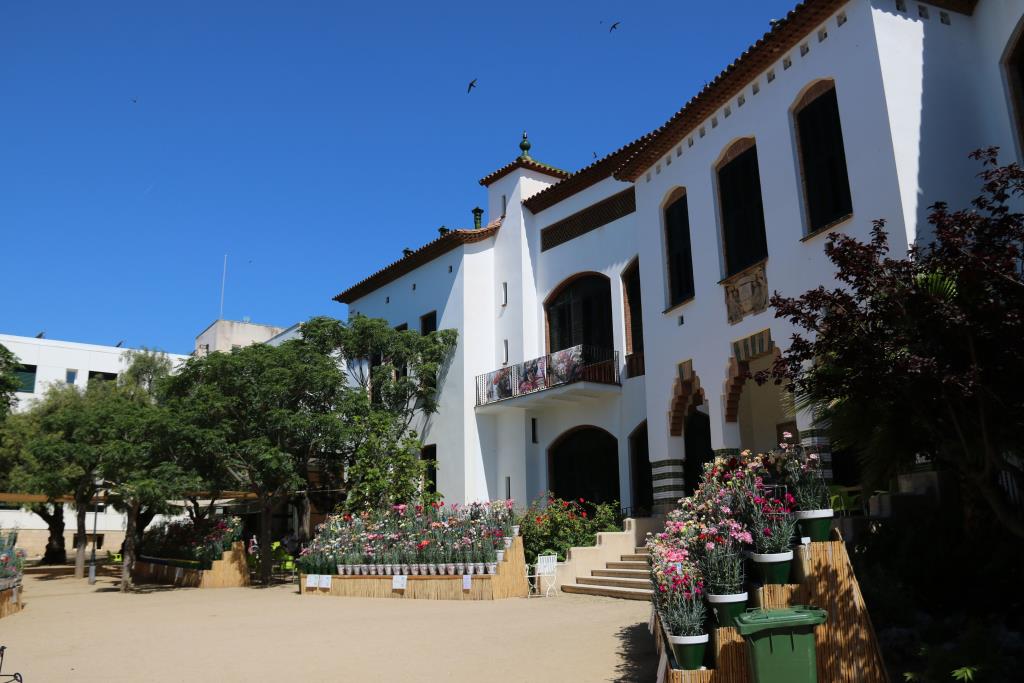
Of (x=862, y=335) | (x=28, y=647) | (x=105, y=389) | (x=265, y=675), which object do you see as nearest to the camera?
(x=862, y=335)

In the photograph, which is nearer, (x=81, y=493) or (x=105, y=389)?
(x=81, y=493)

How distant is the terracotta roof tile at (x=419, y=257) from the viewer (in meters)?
22.9

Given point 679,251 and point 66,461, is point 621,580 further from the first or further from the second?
point 66,461

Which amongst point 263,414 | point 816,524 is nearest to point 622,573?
point 816,524

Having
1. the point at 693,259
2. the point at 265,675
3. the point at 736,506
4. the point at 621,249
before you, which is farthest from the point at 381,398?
the point at 736,506

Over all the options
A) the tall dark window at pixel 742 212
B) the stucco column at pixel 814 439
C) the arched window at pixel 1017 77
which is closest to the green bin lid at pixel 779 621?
the stucco column at pixel 814 439

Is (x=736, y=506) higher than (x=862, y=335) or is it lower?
lower

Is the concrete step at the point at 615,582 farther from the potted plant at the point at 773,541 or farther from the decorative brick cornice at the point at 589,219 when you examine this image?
the decorative brick cornice at the point at 589,219

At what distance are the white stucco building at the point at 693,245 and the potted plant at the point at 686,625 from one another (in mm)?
3851

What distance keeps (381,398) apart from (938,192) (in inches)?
640

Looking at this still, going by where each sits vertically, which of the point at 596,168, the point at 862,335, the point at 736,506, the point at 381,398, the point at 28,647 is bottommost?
the point at 28,647

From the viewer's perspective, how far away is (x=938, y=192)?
10.6 metres

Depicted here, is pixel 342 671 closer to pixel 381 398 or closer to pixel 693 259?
pixel 693 259

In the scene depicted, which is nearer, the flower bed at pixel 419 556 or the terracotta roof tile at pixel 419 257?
the flower bed at pixel 419 556
